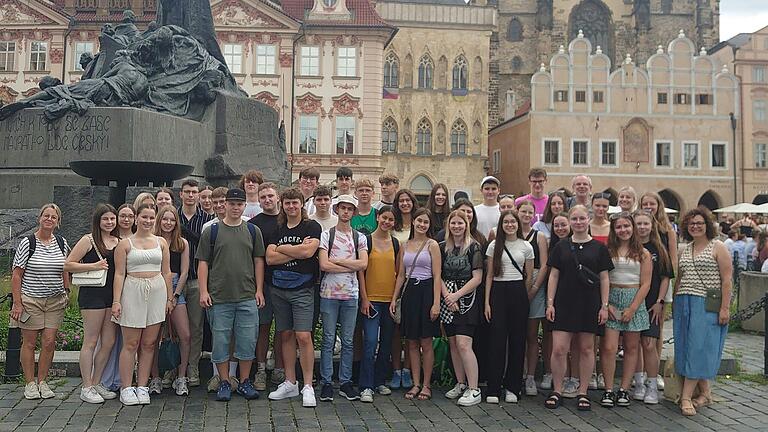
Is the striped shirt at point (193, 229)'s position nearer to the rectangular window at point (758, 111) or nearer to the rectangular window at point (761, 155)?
the rectangular window at point (761, 155)

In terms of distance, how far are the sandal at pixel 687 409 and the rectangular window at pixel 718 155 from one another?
126 ft

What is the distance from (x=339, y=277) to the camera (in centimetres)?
580

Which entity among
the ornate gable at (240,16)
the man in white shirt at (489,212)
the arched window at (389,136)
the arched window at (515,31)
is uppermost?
the arched window at (515,31)

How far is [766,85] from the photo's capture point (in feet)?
136

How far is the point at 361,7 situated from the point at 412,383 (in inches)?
1245

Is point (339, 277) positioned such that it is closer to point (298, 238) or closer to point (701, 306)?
point (298, 238)

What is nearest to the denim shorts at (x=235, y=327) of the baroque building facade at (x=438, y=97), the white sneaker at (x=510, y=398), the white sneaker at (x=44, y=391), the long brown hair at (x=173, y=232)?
the long brown hair at (x=173, y=232)

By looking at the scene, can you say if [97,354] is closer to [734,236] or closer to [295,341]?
[295,341]

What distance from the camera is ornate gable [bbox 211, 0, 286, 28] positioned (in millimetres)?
34719

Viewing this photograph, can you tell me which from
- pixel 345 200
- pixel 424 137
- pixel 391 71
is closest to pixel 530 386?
pixel 345 200

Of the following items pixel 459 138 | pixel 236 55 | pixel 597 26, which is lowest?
pixel 459 138

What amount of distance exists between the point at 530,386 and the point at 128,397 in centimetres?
316

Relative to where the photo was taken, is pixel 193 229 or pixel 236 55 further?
pixel 236 55

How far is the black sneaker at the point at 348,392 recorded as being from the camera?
19.2 ft
